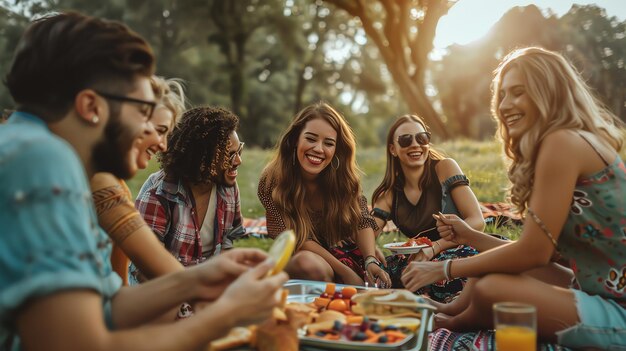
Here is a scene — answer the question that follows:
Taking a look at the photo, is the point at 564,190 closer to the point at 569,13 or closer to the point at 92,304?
the point at 92,304

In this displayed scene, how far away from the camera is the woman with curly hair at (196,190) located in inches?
136

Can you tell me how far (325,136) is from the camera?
13.7 ft

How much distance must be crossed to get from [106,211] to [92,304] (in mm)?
908

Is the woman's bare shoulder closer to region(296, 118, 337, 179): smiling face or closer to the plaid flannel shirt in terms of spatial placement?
region(296, 118, 337, 179): smiling face

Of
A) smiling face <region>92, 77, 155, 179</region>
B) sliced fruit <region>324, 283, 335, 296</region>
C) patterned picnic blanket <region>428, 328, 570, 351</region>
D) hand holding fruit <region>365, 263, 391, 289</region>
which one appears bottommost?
patterned picnic blanket <region>428, 328, 570, 351</region>

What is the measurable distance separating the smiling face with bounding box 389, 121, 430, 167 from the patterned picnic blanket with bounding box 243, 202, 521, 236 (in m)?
1.23

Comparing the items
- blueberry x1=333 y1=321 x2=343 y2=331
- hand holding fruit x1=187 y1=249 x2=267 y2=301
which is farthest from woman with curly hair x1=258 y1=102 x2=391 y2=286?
hand holding fruit x1=187 y1=249 x2=267 y2=301

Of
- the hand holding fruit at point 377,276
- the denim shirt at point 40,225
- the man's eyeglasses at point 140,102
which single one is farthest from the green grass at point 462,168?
the denim shirt at point 40,225

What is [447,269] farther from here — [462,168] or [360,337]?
[462,168]

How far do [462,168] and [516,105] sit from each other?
5.73m

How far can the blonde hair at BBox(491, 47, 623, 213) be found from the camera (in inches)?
106

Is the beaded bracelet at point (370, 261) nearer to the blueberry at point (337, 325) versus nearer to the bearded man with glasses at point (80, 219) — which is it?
the blueberry at point (337, 325)

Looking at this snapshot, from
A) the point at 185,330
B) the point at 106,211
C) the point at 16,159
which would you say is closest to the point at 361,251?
the point at 106,211

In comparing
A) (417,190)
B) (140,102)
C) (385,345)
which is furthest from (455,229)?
(140,102)
